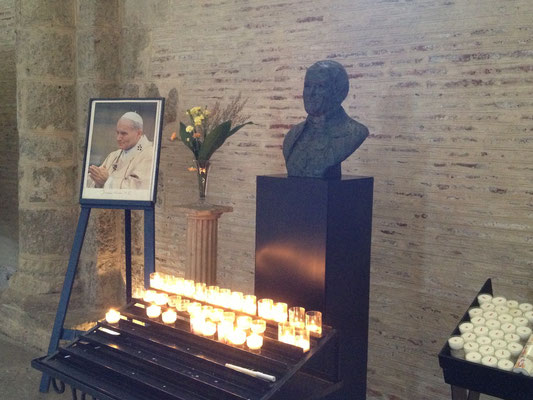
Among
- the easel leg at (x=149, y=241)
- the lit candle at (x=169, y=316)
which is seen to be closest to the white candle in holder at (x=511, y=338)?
the lit candle at (x=169, y=316)

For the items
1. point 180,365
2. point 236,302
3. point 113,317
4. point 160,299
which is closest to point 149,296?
point 160,299

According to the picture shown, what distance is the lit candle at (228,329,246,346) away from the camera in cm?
240

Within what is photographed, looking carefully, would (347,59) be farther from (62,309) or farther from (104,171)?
(62,309)

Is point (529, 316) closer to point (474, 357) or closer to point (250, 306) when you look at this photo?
point (474, 357)

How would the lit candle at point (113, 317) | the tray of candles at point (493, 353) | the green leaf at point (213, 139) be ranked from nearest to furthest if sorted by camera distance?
the tray of candles at point (493, 353), the lit candle at point (113, 317), the green leaf at point (213, 139)

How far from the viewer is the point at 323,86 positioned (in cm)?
271

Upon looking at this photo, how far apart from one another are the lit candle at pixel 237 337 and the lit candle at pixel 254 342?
51 millimetres

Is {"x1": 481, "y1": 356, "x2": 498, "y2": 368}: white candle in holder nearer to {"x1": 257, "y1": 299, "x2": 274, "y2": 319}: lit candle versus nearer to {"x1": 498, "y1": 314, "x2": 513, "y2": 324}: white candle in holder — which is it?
{"x1": 498, "y1": 314, "x2": 513, "y2": 324}: white candle in holder

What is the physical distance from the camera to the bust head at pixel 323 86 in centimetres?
270

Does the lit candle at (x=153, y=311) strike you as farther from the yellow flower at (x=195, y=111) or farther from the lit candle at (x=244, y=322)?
the yellow flower at (x=195, y=111)

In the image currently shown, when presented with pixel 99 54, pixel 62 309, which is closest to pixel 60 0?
pixel 99 54

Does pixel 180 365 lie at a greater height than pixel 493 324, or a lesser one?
lesser

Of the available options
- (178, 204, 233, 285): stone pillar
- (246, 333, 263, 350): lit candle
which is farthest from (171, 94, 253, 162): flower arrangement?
(246, 333, 263, 350): lit candle

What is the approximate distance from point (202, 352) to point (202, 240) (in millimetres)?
1067
